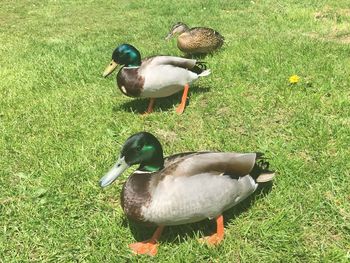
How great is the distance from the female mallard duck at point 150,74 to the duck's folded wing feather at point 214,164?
1.86 metres

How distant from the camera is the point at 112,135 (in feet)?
15.1

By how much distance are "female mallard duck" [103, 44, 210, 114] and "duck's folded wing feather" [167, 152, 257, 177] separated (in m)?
1.86

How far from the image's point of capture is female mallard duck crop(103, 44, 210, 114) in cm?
475

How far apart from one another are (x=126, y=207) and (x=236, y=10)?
841 centimetres

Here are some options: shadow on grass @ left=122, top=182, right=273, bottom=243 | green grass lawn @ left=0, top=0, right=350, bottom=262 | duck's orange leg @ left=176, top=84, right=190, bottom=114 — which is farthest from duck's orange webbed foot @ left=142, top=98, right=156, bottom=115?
shadow on grass @ left=122, top=182, right=273, bottom=243

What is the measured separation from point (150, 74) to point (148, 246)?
7.29 feet

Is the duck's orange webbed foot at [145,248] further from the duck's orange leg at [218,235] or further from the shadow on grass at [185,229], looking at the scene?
the duck's orange leg at [218,235]

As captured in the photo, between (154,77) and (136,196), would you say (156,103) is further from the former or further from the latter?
(136,196)

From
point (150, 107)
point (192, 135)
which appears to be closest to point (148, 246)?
point (192, 135)

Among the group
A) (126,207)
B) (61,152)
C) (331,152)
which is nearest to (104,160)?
(61,152)

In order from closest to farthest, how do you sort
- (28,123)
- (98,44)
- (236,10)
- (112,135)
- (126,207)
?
(126,207), (112,135), (28,123), (98,44), (236,10)

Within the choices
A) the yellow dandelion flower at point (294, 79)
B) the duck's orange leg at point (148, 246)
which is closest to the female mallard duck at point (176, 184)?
the duck's orange leg at point (148, 246)

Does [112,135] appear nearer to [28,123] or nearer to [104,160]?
[104,160]

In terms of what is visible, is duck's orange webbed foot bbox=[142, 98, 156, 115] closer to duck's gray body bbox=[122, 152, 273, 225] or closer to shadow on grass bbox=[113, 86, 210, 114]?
shadow on grass bbox=[113, 86, 210, 114]
